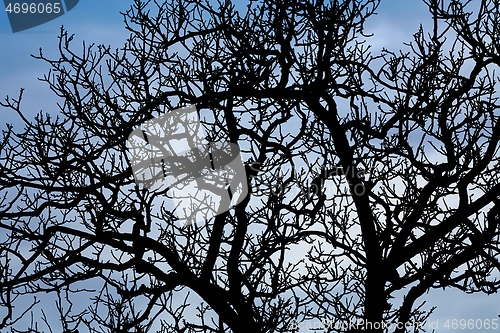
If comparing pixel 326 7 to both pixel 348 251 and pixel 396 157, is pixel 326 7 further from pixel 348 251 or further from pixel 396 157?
pixel 348 251

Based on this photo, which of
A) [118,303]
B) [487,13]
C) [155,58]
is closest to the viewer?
[487,13]

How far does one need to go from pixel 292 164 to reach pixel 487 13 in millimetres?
3514

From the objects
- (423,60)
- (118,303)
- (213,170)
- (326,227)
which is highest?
(423,60)

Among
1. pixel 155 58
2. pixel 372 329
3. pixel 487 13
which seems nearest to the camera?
pixel 372 329

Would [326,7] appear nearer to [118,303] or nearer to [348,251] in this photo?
[348,251]

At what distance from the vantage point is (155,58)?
7969mm

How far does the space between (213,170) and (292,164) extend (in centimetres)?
115

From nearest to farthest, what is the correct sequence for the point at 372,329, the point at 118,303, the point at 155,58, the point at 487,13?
the point at 372,329
the point at 487,13
the point at 155,58
the point at 118,303

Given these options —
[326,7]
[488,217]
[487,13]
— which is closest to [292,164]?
[326,7]

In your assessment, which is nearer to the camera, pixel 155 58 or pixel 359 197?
pixel 359 197

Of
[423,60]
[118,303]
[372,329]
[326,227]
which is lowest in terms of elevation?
[372,329]

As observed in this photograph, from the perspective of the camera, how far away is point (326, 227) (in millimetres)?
7562

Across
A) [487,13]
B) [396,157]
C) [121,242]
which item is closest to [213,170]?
[121,242]

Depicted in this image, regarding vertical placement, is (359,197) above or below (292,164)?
below
